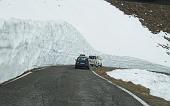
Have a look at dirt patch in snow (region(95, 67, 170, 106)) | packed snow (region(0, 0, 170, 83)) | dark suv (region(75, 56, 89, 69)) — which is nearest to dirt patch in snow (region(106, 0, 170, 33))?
packed snow (region(0, 0, 170, 83))

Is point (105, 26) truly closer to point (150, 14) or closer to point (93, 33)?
point (93, 33)

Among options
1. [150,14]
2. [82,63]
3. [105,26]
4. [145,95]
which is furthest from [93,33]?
[145,95]

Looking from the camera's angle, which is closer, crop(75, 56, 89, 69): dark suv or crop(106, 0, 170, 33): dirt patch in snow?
crop(75, 56, 89, 69): dark suv

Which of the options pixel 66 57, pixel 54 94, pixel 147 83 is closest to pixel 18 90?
pixel 54 94

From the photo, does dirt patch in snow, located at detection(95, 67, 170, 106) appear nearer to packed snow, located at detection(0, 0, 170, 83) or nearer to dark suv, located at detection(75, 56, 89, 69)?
dark suv, located at detection(75, 56, 89, 69)

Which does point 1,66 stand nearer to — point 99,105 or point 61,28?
point 99,105

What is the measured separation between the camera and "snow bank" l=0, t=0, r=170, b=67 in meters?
70.0

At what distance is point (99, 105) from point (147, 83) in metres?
14.4

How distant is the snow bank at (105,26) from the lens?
7000cm

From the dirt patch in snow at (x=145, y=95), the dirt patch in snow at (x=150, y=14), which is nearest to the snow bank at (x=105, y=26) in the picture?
the dirt patch in snow at (x=150, y=14)

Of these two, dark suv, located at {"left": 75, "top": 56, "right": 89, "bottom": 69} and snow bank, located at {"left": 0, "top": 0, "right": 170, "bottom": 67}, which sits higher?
snow bank, located at {"left": 0, "top": 0, "right": 170, "bottom": 67}

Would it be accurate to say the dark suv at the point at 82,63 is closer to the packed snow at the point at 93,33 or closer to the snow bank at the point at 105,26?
the packed snow at the point at 93,33

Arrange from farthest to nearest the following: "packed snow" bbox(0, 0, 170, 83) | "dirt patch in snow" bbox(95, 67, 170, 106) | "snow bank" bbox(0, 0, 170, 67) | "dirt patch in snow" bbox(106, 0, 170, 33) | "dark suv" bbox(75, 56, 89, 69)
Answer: "dirt patch in snow" bbox(106, 0, 170, 33) → "snow bank" bbox(0, 0, 170, 67) → "packed snow" bbox(0, 0, 170, 83) → "dark suv" bbox(75, 56, 89, 69) → "dirt patch in snow" bbox(95, 67, 170, 106)

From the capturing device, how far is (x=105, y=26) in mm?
77812
